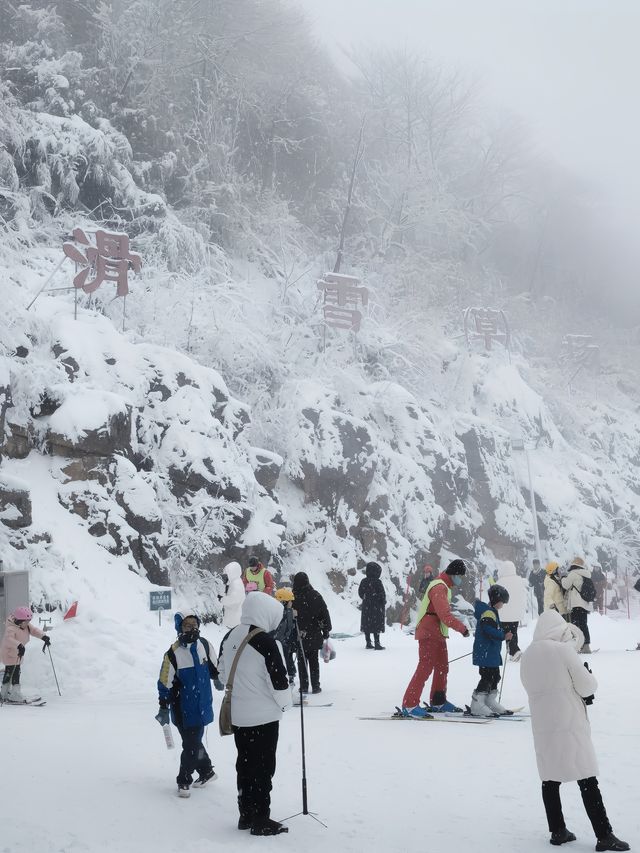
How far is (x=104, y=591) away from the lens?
1538cm

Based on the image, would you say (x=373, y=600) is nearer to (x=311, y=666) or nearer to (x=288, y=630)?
(x=311, y=666)

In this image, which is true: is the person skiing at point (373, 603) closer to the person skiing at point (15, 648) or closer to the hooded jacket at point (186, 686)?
the person skiing at point (15, 648)

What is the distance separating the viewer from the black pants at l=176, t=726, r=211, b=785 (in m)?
6.24

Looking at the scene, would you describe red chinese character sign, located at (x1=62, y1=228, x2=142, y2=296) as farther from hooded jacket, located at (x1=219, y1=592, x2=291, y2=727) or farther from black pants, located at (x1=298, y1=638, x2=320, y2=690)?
hooded jacket, located at (x1=219, y1=592, x2=291, y2=727)

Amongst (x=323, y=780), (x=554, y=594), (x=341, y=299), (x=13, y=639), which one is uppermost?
(x=341, y=299)

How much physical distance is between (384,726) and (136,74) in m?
29.7

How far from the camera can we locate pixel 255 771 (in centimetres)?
535

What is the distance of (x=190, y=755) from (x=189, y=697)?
0.42 m

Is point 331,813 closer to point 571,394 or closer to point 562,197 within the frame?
point 571,394

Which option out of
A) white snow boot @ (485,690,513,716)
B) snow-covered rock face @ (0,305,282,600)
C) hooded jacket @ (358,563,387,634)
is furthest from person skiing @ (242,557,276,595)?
snow-covered rock face @ (0,305,282,600)

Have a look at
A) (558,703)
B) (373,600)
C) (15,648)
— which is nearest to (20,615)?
(15,648)

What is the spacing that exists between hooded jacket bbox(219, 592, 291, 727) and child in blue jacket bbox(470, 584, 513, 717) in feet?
12.8

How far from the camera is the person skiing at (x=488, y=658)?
877 cm

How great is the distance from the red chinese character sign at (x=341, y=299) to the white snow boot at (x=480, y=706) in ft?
73.6
